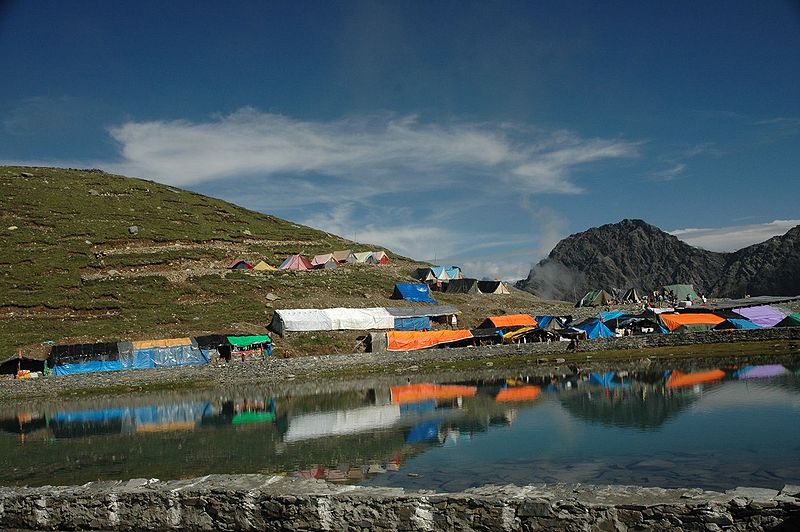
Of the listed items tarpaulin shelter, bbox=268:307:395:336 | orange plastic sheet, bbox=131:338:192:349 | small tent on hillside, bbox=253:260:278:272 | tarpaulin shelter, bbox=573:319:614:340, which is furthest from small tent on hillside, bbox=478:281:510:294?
orange plastic sheet, bbox=131:338:192:349

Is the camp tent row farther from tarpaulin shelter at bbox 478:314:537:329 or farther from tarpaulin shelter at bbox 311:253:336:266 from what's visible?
tarpaulin shelter at bbox 311:253:336:266

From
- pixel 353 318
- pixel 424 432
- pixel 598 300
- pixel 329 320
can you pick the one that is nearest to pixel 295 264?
pixel 353 318

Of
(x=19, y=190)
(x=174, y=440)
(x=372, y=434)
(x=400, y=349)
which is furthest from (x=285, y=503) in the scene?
(x=19, y=190)

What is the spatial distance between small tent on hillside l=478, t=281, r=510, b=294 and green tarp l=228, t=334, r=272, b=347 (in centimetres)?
4769

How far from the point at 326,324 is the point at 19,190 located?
97787 millimetres

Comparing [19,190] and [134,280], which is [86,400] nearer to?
[134,280]

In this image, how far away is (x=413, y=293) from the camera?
94.1 meters

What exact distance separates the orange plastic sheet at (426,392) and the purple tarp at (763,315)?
157ft

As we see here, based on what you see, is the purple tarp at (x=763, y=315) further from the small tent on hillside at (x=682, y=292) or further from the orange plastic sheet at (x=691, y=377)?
the orange plastic sheet at (x=691, y=377)

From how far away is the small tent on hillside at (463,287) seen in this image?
105m

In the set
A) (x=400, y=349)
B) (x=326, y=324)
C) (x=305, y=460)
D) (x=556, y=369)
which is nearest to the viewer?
(x=305, y=460)

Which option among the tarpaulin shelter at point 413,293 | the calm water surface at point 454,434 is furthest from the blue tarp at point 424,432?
the tarpaulin shelter at point 413,293

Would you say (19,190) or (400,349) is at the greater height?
(19,190)

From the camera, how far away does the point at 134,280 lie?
95.2 meters
